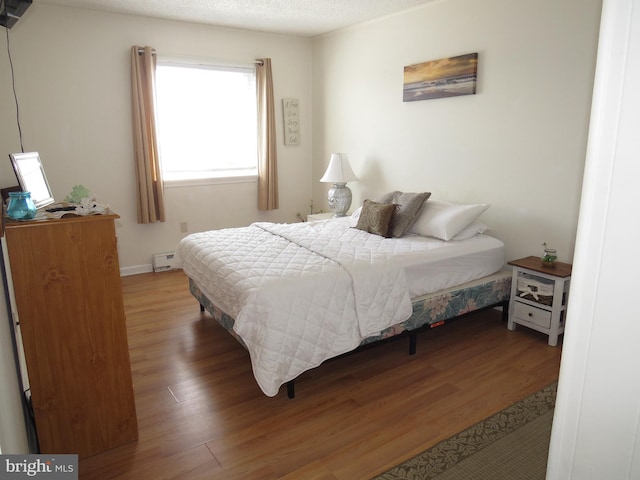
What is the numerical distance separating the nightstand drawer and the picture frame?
3157mm

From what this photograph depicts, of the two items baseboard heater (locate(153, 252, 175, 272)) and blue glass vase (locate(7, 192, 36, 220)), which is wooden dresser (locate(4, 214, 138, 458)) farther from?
baseboard heater (locate(153, 252, 175, 272))

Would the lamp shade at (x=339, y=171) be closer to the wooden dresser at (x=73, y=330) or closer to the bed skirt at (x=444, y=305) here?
the bed skirt at (x=444, y=305)

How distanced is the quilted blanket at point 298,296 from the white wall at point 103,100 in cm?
188

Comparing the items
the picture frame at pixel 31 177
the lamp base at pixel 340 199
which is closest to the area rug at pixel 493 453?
the picture frame at pixel 31 177

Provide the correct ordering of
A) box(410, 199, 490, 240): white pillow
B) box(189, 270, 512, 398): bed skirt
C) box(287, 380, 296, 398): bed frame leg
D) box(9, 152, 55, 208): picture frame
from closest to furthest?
box(9, 152, 55, 208): picture frame → box(287, 380, 296, 398): bed frame leg → box(189, 270, 512, 398): bed skirt → box(410, 199, 490, 240): white pillow

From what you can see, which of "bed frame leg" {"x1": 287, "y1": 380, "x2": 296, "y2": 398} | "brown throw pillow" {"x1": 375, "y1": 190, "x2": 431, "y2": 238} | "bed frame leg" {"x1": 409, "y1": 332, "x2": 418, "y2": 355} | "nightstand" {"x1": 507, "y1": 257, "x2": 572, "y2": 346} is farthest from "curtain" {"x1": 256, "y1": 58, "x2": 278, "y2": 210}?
"bed frame leg" {"x1": 287, "y1": 380, "x2": 296, "y2": 398}

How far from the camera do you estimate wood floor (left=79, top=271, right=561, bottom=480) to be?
1.97m

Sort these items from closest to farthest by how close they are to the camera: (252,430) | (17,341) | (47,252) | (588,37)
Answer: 1. (47,252)
2. (17,341)
3. (252,430)
4. (588,37)

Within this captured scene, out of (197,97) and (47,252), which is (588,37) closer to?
(47,252)

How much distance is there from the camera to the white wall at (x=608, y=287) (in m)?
0.52

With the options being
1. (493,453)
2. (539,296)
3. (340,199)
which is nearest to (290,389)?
(493,453)

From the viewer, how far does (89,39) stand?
4195mm

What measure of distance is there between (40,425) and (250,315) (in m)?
1.02

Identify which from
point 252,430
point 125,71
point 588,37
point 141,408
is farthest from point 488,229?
point 125,71
